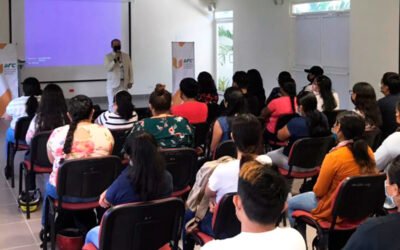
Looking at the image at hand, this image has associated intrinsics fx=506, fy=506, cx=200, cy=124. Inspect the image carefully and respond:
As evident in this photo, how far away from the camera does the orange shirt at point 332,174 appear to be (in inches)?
120

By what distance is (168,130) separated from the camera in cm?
386

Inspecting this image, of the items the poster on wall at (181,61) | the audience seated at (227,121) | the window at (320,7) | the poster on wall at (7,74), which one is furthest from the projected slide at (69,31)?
the audience seated at (227,121)

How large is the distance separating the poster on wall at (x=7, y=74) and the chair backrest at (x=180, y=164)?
22.3 feet

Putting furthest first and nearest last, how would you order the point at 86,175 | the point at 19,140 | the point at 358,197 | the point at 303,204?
1. the point at 19,140
2. the point at 86,175
3. the point at 303,204
4. the point at 358,197

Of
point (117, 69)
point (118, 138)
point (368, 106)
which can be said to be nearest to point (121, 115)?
point (118, 138)

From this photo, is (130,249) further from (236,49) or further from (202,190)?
(236,49)

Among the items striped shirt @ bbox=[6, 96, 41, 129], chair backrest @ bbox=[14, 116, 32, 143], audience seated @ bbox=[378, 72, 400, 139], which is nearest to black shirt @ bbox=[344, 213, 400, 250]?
audience seated @ bbox=[378, 72, 400, 139]

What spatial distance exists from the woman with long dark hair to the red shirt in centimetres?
108

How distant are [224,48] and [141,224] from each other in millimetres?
10077

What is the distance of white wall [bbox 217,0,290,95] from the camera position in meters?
10.0

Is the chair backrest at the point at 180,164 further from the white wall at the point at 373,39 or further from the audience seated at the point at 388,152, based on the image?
the white wall at the point at 373,39

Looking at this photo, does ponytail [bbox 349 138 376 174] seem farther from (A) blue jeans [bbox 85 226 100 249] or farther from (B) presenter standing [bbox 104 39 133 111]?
(B) presenter standing [bbox 104 39 133 111]

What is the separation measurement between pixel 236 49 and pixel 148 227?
30.2 ft

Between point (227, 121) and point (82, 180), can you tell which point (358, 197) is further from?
point (82, 180)
